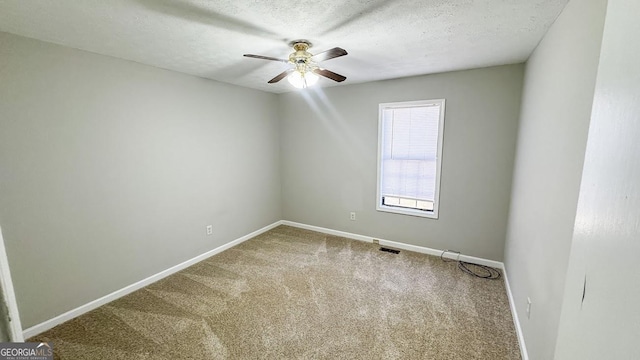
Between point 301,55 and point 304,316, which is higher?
point 301,55

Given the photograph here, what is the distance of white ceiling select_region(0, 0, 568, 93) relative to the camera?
1.58m

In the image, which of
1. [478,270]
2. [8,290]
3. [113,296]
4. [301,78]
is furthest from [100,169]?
[478,270]

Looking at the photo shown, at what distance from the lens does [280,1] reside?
155 cm

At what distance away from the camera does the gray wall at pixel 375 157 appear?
295cm

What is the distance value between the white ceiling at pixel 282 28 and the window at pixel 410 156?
837mm

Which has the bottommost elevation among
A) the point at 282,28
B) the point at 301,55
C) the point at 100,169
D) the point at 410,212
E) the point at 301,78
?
the point at 410,212

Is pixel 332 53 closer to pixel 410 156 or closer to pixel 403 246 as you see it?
pixel 410 156

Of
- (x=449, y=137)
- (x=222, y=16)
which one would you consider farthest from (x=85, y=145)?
(x=449, y=137)

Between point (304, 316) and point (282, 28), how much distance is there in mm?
2440

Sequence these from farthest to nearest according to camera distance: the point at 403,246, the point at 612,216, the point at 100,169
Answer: the point at 403,246, the point at 100,169, the point at 612,216

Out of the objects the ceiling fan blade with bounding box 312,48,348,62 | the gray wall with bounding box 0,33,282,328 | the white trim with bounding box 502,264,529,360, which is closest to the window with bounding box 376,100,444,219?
the white trim with bounding box 502,264,529,360

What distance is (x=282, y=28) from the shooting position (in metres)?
1.91

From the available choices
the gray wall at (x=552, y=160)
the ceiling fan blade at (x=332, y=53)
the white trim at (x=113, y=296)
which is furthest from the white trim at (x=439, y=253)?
the ceiling fan blade at (x=332, y=53)

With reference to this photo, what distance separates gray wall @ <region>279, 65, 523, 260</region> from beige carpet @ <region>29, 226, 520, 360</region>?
585 millimetres
